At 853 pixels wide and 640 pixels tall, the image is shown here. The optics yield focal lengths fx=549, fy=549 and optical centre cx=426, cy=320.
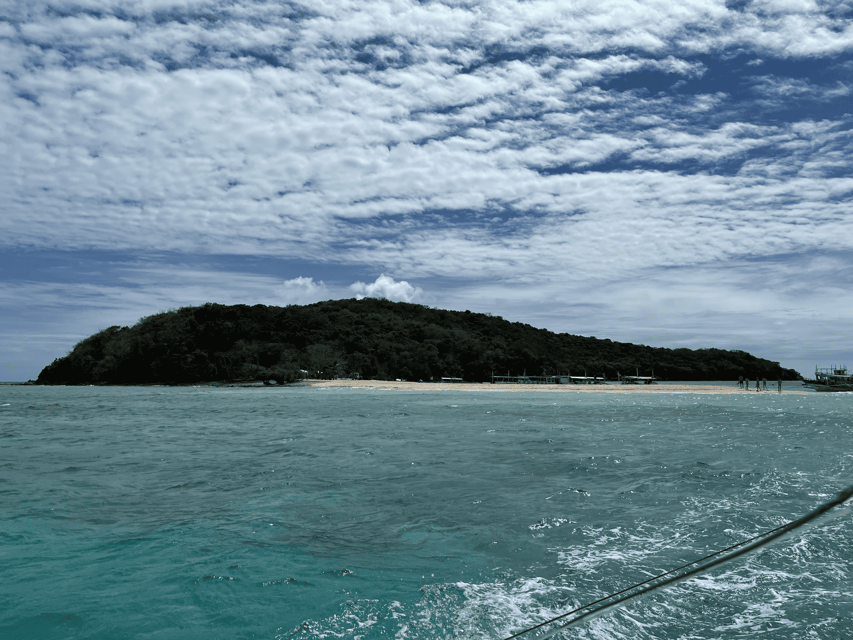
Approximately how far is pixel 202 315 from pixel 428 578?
98.4m

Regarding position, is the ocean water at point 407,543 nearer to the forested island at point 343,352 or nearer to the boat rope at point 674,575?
the boat rope at point 674,575

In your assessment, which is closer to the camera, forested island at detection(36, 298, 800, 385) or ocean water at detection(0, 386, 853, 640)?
ocean water at detection(0, 386, 853, 640)

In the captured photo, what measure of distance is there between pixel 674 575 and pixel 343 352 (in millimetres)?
99651

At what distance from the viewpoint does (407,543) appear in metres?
6.57

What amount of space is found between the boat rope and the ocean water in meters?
0.11

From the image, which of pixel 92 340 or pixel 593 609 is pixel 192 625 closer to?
pixel 593 609

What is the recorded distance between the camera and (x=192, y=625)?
4500 millimetres

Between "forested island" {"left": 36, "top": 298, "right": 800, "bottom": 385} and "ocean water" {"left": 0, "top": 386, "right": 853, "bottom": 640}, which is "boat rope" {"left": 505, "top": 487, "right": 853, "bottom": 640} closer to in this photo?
"ocean water" {"left": 0, "top": 386, "right": 853, "bottom": 640}

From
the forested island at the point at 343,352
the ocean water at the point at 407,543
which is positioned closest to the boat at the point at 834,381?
the forested island at the point at 343,352

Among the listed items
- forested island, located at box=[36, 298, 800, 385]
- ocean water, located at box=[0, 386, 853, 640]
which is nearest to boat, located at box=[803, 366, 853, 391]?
forested island, located at box=[36, 298, 800, 385]

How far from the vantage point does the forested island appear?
9206 centimetres

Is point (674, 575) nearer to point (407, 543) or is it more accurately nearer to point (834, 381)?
point (407, 543)

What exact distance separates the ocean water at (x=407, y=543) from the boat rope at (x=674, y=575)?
0.37ft

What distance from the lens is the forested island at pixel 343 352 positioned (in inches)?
3625
